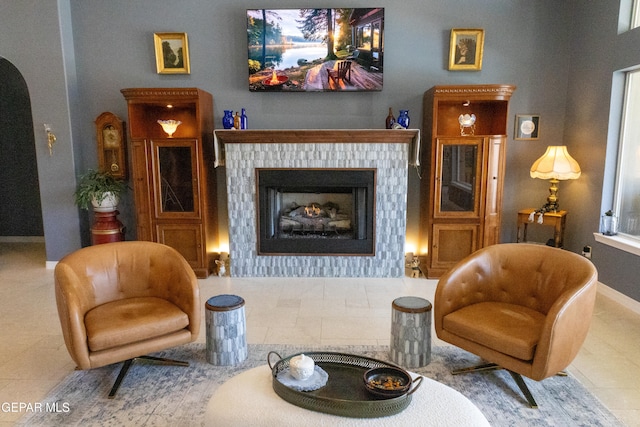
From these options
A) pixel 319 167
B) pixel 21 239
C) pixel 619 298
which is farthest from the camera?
pixel 21 239

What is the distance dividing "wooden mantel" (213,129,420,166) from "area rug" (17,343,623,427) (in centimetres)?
240

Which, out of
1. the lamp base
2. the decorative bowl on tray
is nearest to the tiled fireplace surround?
the lamp base

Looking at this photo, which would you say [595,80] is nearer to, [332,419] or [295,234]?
[295,234]

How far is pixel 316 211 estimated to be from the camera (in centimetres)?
505

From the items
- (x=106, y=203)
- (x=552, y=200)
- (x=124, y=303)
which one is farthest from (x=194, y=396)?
(x=552, y=200)

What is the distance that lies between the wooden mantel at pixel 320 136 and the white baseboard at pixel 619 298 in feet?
7.35

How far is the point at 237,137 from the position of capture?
4.66 meters

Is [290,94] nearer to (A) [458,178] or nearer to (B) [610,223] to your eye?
(A) [458,178]

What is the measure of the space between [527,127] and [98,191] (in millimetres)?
5028

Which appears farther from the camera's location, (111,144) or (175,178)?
(111,144)

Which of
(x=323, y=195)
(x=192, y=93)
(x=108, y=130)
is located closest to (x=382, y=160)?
(x=323, y=195)

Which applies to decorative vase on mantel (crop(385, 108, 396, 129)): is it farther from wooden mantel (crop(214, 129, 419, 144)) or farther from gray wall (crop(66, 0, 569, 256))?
gray wall (crop(66, 0, 569, 256))

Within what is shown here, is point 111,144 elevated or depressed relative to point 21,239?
elevated

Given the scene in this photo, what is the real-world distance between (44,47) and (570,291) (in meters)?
5.72
